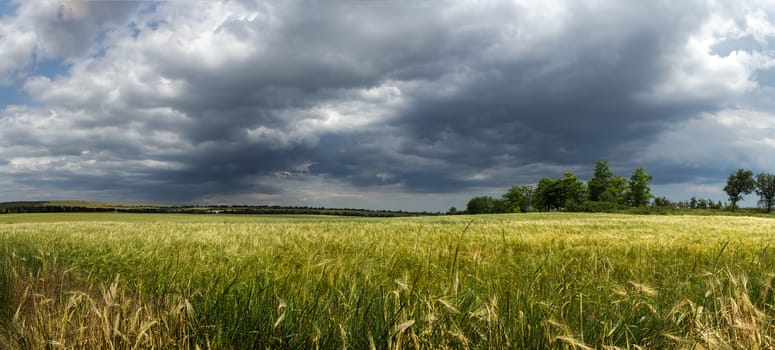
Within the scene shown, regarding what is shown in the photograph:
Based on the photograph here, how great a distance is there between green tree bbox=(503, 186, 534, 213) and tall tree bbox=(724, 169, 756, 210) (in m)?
37.0

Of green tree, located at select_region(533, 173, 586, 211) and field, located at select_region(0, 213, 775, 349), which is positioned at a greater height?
green tree, located at select_region(533, 173, 586, 211)

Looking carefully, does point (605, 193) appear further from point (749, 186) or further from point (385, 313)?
point (385, 313)

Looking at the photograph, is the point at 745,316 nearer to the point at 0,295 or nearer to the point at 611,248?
the point at 611,248

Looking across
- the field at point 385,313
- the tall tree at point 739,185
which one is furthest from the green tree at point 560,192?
the field at point 385,313

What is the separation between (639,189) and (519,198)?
89.3 ft

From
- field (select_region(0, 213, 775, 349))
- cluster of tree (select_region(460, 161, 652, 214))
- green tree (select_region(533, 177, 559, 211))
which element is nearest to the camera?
field (select_region(0, 213, 775, 349))

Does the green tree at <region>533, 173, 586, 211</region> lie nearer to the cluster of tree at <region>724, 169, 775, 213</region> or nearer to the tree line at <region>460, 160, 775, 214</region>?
the tree line at <region>460, 160, 775, 214</region>

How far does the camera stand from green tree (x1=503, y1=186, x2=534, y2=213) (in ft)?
298

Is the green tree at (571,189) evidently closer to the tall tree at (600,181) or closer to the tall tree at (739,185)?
the tall tree at (600,181)

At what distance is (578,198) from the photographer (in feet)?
241

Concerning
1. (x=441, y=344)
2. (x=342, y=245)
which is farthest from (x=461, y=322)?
(x=342, y=245)

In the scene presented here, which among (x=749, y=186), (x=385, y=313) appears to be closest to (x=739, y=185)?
(x=749, y=186)

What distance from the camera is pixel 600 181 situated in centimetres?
6962

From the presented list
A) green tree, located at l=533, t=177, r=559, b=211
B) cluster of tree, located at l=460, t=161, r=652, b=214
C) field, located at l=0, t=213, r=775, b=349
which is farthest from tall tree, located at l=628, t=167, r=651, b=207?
field, located at l=0, t=213, r=775, b=349
